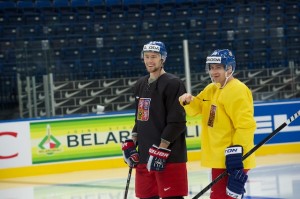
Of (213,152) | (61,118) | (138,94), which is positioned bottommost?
(61,118)

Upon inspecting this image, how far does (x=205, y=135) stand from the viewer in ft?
13.0

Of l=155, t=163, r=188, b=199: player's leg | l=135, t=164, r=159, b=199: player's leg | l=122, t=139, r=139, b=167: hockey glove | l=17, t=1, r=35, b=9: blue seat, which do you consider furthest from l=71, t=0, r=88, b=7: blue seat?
l=155, t=163, r=188, b=199: player's leg

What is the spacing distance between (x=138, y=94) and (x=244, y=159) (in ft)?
3.33

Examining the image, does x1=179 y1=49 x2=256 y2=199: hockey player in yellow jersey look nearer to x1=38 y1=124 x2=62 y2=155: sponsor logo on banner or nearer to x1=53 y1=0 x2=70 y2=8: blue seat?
x1=38 y1=124 x2=62 y2=155: sponsor logo on banner

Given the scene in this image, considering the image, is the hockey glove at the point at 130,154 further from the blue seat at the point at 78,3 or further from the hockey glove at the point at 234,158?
the blue seat at the point at 78,3

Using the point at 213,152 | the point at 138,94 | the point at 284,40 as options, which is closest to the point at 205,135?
the point at 213,152

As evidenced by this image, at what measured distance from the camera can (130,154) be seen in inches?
173

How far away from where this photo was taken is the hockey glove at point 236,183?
355 centimetres

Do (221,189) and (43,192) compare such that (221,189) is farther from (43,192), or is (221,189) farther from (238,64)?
(238,64)

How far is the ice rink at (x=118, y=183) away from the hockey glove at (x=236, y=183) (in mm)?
3308

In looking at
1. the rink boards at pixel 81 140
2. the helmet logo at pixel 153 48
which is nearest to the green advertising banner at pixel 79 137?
the rink boards at pixel 81 140

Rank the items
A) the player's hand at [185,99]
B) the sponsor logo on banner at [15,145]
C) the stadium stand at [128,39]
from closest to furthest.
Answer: the player's hand at [185,99], the sponsor logo on banner at [15,145], the stadium stand at [128,39]

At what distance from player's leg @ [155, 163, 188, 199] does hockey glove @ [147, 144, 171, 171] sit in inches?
3.0

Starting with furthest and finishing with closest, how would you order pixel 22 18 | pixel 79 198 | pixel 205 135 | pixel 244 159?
pixel 22 18 < pixel 79 198 < pixel 205 135 < pixel 244 159
